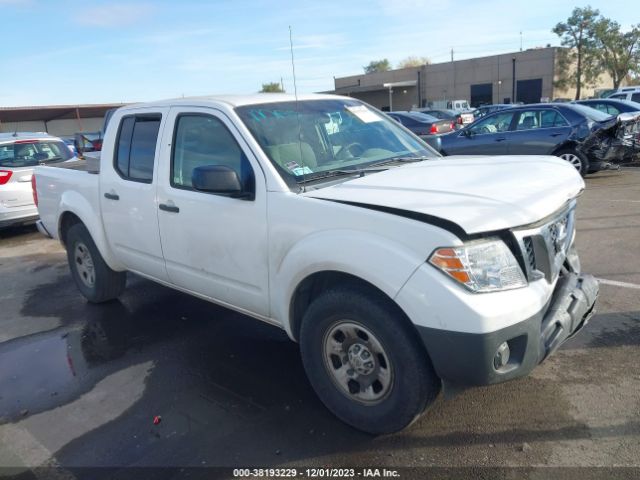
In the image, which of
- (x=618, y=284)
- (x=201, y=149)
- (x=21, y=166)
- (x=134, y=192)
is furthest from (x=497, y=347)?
(x=21, y=166)

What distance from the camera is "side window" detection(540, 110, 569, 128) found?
1079cm

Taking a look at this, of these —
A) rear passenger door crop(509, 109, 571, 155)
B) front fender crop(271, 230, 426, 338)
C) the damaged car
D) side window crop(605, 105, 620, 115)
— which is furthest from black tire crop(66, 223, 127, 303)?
side window crop(605, 105, 620, 115)

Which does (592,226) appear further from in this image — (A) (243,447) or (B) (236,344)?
(A) (243,447)

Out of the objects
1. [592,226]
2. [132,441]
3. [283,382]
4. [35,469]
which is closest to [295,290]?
[283,382]

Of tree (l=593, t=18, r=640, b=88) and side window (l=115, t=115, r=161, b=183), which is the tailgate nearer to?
side window (l=115, t=115, r=161, b=183)

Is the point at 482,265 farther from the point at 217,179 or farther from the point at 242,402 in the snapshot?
the point at 242,402

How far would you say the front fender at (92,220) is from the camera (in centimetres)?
499

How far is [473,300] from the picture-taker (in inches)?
97.7

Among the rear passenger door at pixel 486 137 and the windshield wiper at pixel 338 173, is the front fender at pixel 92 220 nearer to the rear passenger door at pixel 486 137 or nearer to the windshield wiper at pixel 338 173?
the windshield wiper at pixel 338 173

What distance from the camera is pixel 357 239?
9.18 ft

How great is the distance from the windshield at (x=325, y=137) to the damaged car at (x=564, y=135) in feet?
22.9

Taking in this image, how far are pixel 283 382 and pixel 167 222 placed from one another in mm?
1506

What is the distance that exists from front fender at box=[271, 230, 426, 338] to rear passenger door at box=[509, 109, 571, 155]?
917 centimetres

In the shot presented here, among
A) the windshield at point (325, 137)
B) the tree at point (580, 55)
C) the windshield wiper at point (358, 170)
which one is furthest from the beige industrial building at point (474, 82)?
the windshield wiper at point (358, 170)
